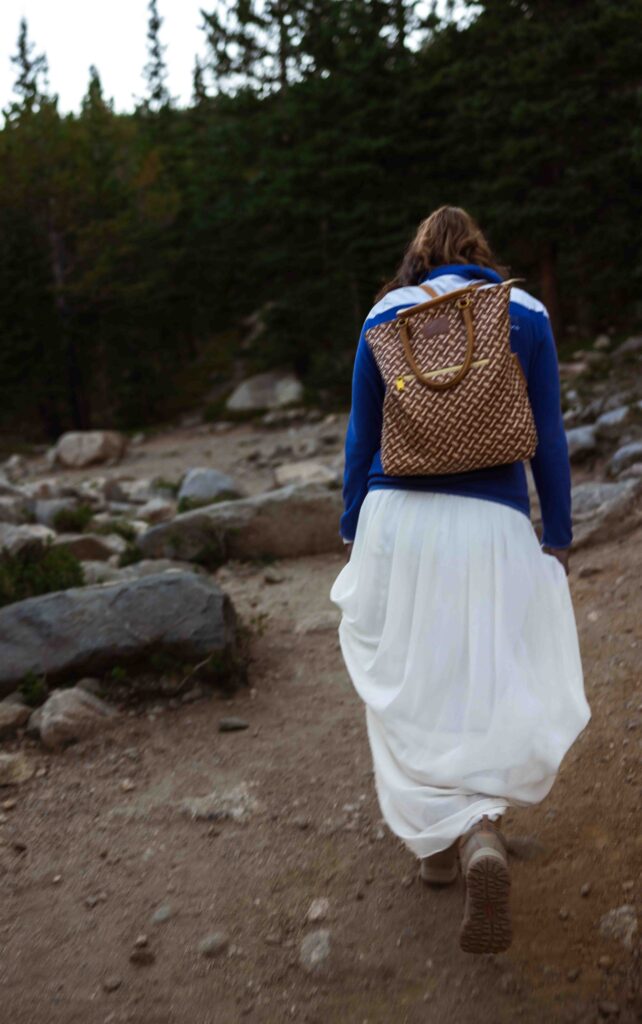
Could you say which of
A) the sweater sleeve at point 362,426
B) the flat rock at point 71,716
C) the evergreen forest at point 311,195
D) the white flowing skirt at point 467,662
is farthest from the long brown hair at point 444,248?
the evergreen forest at point 311,195

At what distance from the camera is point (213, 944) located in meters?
3.15

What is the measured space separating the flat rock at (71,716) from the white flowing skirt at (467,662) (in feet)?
7.45

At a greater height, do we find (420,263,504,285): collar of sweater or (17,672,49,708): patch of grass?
(420,263,504,285): collar of sweater

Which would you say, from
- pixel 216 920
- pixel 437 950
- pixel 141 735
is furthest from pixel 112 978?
pixel 141 735

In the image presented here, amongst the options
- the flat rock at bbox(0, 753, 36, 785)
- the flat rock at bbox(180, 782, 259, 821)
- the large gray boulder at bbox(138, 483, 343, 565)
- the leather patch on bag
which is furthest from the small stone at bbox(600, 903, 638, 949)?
the large gray boulder at bbox(138, 483, 343, 565)

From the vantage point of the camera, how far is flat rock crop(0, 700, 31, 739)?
4.88 meters

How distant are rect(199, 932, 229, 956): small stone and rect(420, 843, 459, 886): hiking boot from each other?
66 cm

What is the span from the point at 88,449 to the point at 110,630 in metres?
15.1

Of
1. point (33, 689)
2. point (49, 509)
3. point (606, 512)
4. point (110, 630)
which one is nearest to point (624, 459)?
point (606, 512)

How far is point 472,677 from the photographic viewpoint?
286 centimetres

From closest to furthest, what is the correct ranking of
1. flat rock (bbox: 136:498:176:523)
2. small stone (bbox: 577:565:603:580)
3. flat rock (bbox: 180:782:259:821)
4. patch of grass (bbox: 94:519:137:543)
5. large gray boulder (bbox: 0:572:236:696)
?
flat rock (bbox: 180:782:259:821) → large gray boulder (bbox: 0:572:236:696) → small stone (bbox: 577:565:603:580) → patch of grass (bbox: 94:519:137:543) → flat rock (bbox: 136:498:176:523)

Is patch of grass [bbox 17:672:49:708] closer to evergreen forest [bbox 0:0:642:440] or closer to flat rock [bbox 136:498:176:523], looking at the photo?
flat rock [bbox 136:498:176:523]

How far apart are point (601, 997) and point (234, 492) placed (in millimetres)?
8828

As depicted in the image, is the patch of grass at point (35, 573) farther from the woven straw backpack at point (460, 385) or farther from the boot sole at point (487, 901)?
the boot sole at point (487, 901)
